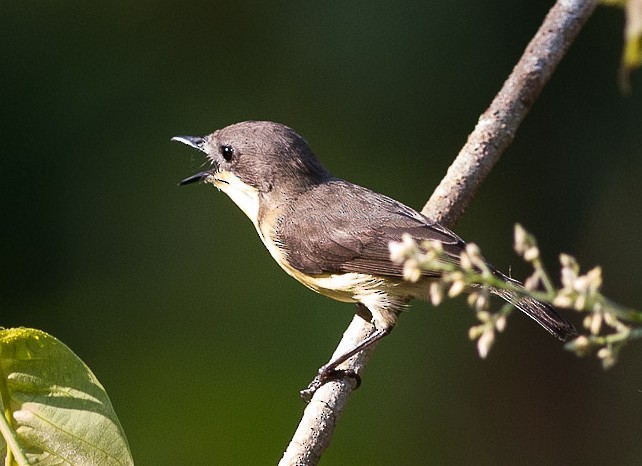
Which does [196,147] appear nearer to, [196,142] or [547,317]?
[196,142]

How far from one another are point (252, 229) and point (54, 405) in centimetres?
292

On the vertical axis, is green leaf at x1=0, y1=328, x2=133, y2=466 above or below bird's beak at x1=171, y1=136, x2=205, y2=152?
below

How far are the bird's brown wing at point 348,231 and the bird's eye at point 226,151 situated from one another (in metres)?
0.36

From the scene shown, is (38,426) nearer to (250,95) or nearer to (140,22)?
(250,95)

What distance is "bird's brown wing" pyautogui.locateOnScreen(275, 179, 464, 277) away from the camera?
11.2 feet

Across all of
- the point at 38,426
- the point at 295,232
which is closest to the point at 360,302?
the point at 295,232

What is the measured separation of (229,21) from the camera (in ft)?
18.2

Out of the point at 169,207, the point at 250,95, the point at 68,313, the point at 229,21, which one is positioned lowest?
the point at 68,313

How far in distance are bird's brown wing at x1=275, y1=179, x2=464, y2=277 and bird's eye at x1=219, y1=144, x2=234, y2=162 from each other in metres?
0.36

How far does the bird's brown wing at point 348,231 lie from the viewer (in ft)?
11.2

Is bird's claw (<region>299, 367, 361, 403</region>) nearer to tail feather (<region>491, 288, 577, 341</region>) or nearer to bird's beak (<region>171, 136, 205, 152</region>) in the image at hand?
tail feather (<region>491, 288, 577, 341</region>)

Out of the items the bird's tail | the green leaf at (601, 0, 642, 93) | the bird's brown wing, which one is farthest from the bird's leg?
the green leaf at (601, 0, 642, 93)

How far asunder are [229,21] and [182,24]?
28cm

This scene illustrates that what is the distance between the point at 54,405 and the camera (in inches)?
82.4
